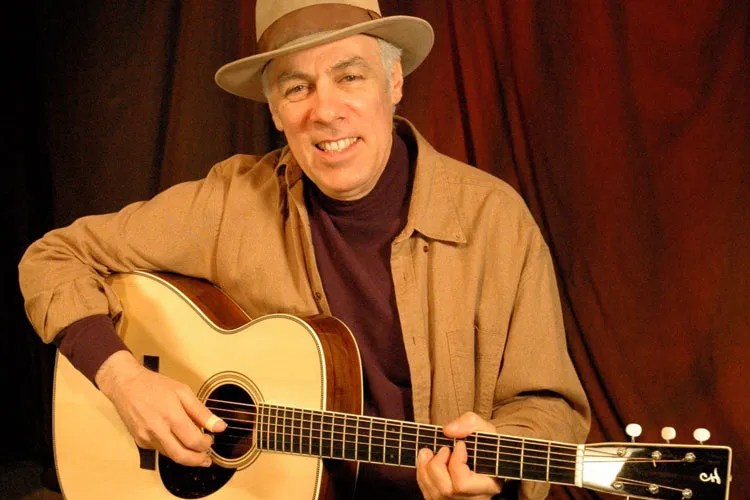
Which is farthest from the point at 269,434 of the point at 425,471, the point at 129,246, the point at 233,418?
the point at 129,246

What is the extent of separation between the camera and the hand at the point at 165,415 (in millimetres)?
1446

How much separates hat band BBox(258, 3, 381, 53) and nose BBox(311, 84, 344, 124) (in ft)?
0.39

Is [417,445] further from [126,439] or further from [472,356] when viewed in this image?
[126,439]

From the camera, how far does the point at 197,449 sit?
57.5 inches

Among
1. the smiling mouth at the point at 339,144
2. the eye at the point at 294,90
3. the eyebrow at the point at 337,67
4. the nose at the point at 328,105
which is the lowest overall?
the smiling mouth at the point at 339,144

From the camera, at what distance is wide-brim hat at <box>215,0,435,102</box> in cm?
148

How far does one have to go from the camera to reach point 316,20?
1.49 m

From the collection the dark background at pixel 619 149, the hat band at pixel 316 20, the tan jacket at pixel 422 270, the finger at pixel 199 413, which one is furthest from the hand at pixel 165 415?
the dark background at pixel 619 149

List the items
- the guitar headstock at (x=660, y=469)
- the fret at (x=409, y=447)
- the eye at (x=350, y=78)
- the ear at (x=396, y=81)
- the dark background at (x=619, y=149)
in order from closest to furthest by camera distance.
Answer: the guitar headstock at (x=660, y=469) < the fret at (x=409, y=447) < the eye at (x=350, y=78) < the ear at (x=396, y=81) < the dark background at (x=619, y=149)

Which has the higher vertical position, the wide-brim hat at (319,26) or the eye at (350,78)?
the wide-brim hat at (319,26)

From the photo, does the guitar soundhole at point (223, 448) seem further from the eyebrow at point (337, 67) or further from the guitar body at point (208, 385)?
the eyebrow at point (337, 67)

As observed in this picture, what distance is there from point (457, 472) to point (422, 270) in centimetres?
47

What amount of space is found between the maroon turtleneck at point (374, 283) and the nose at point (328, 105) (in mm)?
200

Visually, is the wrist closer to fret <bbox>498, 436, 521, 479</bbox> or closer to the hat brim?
the hat brim
